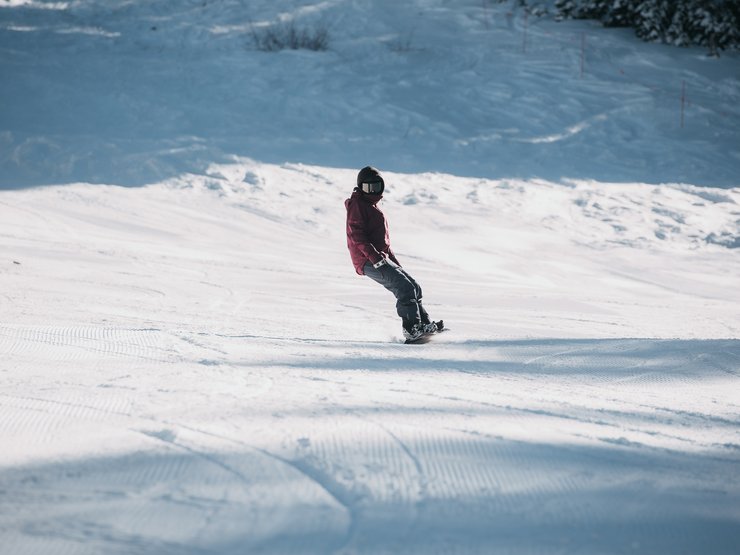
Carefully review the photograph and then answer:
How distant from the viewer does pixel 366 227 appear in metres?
5.98

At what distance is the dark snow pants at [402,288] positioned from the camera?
604 centimetres

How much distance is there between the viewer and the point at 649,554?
2.36 meters

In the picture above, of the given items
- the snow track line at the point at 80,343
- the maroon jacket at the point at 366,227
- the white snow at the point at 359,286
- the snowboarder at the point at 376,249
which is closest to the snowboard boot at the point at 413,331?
the snowboarder at the point at 376,249

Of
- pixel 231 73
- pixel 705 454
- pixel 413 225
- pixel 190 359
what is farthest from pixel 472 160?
pixel 705 454

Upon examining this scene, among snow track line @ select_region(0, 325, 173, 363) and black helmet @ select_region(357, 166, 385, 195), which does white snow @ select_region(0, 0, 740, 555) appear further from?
black helmet @ select_region(357, 166, 385, 195)

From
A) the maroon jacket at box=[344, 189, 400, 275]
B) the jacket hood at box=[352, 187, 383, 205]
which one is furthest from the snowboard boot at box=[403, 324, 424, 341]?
the jacket hood at box=[352, 187, 383, 205]

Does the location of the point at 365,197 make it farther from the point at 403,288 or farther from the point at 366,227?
the point at 403,288

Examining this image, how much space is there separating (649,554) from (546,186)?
12.0m

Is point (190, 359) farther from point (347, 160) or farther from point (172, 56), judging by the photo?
point (172, 56)

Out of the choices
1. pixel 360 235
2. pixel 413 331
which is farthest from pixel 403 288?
pixel 360 235

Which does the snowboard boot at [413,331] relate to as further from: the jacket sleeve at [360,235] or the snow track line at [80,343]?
the snow track line at [80,343]

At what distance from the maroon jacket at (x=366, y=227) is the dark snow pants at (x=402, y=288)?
0.12 m

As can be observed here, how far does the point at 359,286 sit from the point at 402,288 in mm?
2844

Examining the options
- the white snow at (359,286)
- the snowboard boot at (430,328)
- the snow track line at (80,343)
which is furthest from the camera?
the snowboard boot at (430,328)
